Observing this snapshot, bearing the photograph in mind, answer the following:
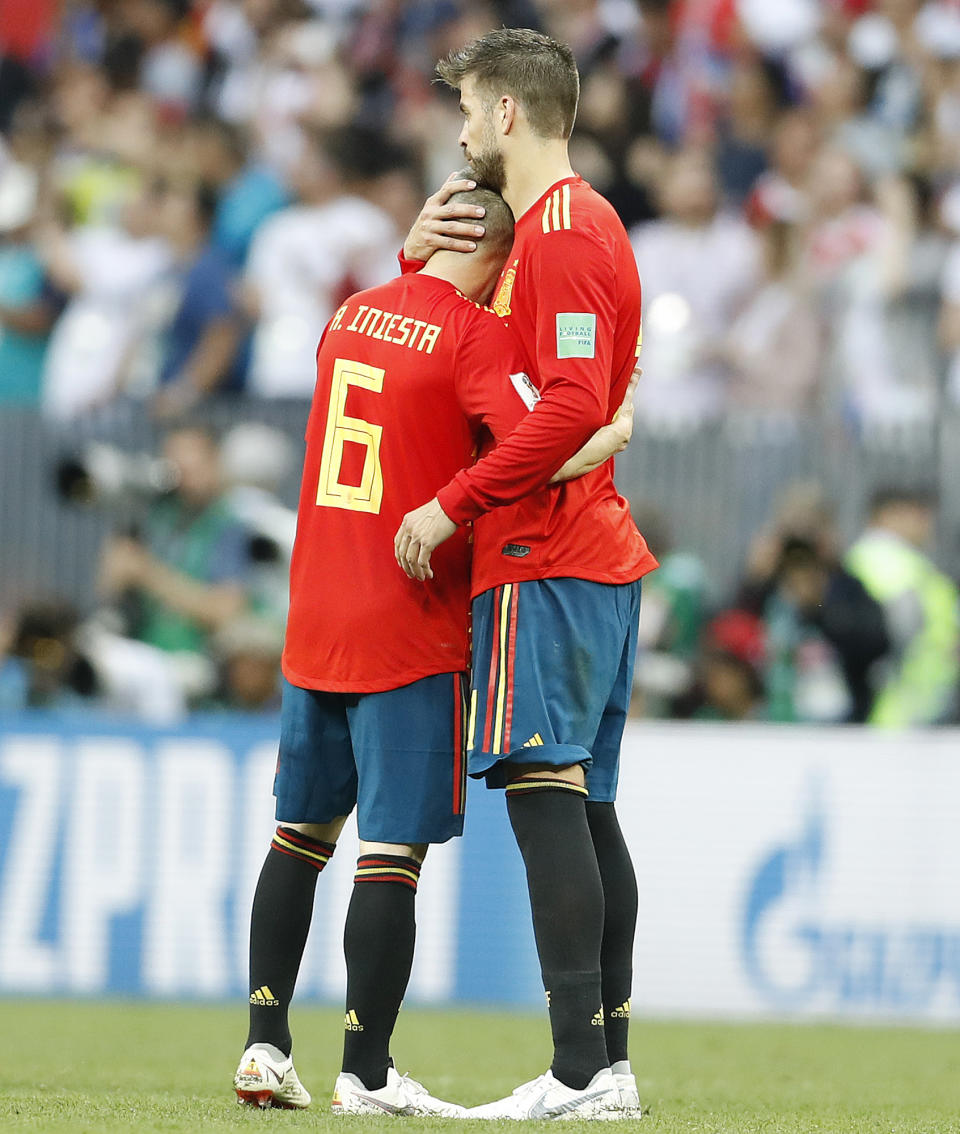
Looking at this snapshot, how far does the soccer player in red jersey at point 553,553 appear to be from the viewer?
3979mm

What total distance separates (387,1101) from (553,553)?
1.22 m

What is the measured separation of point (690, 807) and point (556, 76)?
173 inches

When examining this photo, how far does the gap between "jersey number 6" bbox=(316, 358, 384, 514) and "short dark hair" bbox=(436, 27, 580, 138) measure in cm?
66

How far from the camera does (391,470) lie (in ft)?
13.9

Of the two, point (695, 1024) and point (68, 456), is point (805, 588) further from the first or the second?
point (68, 456)

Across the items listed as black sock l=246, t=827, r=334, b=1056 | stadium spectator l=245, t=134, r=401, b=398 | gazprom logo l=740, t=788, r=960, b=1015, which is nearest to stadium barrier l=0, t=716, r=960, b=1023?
gazprom logo l=740, t=788, r=960, b=1015

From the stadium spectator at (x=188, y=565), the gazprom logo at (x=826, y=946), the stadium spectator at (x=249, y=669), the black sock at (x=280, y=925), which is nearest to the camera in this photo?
the black sock at (x=280, y=925)

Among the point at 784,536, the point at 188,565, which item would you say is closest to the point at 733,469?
the point at 784,536

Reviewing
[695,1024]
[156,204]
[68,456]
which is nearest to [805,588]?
[695,1024]

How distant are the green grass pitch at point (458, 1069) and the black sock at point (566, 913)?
0.21 meters

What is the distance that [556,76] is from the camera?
4188 millimetres

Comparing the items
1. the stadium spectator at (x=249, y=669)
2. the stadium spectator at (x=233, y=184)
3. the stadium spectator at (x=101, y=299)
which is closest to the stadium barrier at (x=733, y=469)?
the stadium spectator at (x=249, y=669)

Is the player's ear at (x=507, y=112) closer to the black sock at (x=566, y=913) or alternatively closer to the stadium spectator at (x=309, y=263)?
the black sock at (x=566, y=913)

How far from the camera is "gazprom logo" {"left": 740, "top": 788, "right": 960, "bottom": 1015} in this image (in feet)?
25.4
